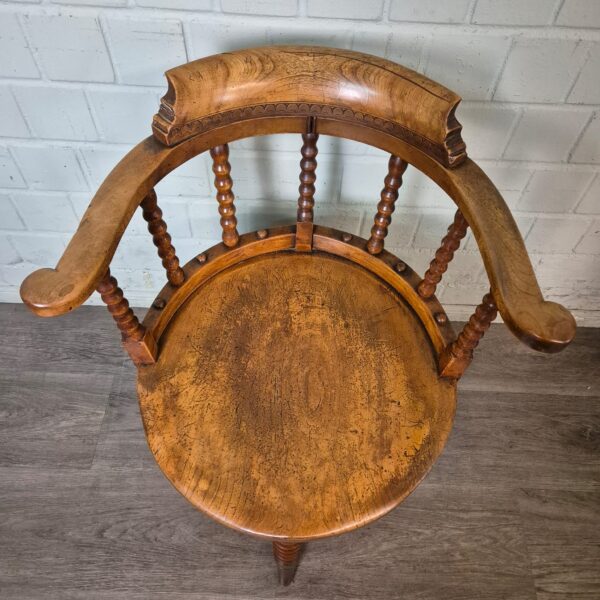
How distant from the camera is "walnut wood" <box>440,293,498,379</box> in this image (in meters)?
0.83

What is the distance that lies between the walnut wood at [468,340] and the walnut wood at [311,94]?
24cm

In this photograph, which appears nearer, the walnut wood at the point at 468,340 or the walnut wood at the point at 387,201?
the walnut wood at the point at 468,340

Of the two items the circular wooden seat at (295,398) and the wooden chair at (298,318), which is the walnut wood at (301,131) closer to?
the wooden chair at (298,318)

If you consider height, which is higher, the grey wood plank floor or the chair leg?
the chair leg

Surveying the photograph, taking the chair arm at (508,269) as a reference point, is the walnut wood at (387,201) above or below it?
below

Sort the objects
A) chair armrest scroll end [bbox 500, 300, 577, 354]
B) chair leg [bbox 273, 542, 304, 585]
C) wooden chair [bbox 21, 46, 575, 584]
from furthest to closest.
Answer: chair leg [bbox 273, 542, 304, 585] < wooden chair [bbox 21, 46, 575, 584] < chair armrest scroll end [bbox 500, 300, 577, 354]

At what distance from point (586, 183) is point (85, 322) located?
149 centimetres

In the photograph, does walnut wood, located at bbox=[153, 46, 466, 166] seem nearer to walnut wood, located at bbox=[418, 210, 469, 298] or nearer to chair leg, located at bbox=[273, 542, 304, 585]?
walnut wood, located at bbox=[418, 210, 469, 298]

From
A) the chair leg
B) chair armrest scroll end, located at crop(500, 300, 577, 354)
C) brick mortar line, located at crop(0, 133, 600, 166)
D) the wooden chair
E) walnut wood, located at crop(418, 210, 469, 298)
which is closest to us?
chair armrest scroll end, located at crop(500, 300, 577, 354)

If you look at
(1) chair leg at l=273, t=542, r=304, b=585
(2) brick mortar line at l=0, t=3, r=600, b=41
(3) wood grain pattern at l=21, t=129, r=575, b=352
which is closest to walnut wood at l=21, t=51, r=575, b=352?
(3) wood grain pattern at l=21, t=129, r=575, b=352

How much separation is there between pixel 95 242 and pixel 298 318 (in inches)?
17.6

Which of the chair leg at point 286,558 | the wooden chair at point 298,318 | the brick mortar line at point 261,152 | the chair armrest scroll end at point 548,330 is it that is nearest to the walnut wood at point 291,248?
the wooden chair at point 298,318

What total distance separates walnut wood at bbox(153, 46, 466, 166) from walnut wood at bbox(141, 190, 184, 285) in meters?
0.11

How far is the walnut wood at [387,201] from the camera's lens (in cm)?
98
